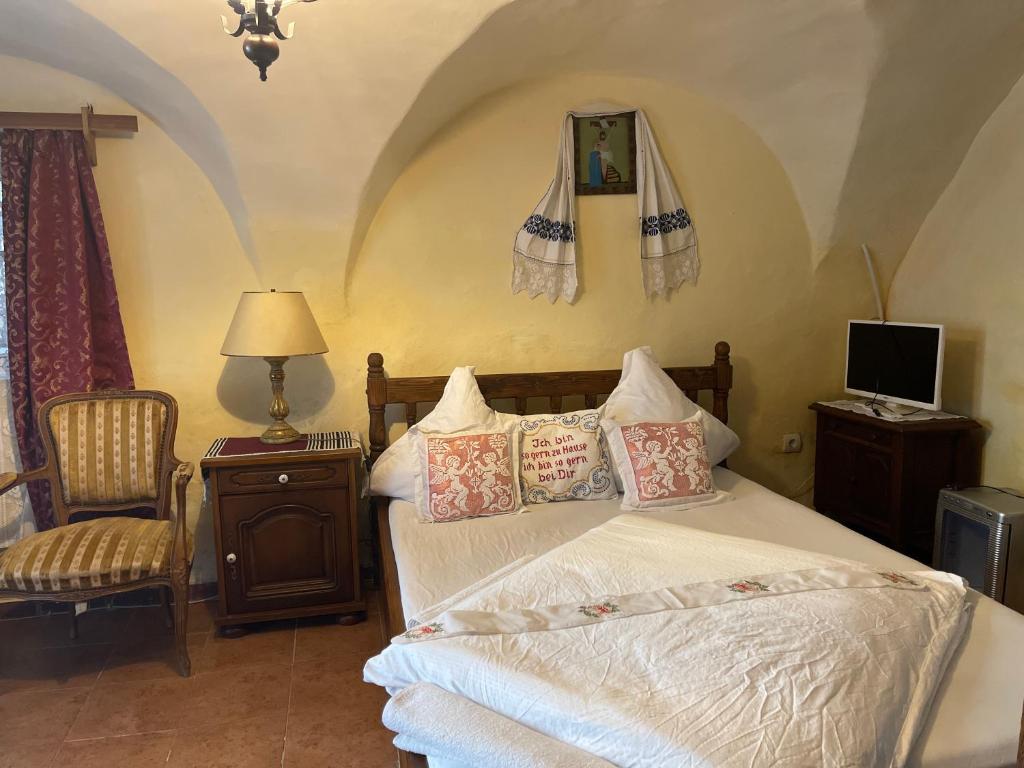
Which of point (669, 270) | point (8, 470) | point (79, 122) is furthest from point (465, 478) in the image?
point (79, 122)

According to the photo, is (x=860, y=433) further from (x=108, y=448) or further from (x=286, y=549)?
(x=108, y=448)

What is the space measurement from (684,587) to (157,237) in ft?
8.17

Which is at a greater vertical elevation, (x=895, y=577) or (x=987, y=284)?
(x=987, y=284)

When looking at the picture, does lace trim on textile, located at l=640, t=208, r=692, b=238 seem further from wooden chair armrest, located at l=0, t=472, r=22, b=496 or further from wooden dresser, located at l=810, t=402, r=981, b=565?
wooden chair armrest, located at l=0, t=472, r=22, b=496

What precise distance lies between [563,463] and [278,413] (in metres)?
1.16

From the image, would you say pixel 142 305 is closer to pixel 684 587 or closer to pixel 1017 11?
pixel 684 587

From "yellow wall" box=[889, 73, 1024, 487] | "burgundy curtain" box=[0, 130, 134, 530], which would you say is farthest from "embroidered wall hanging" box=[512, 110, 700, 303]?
"burgundy curtain" box=[0, 130, 134, 530]

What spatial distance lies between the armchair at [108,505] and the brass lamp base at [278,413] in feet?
1.12

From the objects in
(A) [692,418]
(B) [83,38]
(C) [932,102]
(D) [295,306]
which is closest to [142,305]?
(D) [295,306]

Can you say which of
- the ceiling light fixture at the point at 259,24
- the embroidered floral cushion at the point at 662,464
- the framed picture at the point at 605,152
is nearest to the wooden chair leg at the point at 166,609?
the embroidered floral cushion at the point at 662,464

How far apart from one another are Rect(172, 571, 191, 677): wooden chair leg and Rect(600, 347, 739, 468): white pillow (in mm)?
1664

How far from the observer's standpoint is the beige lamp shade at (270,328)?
9.28 feet

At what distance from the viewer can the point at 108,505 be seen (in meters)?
2.88

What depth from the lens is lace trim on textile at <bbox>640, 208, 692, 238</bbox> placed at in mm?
3465
